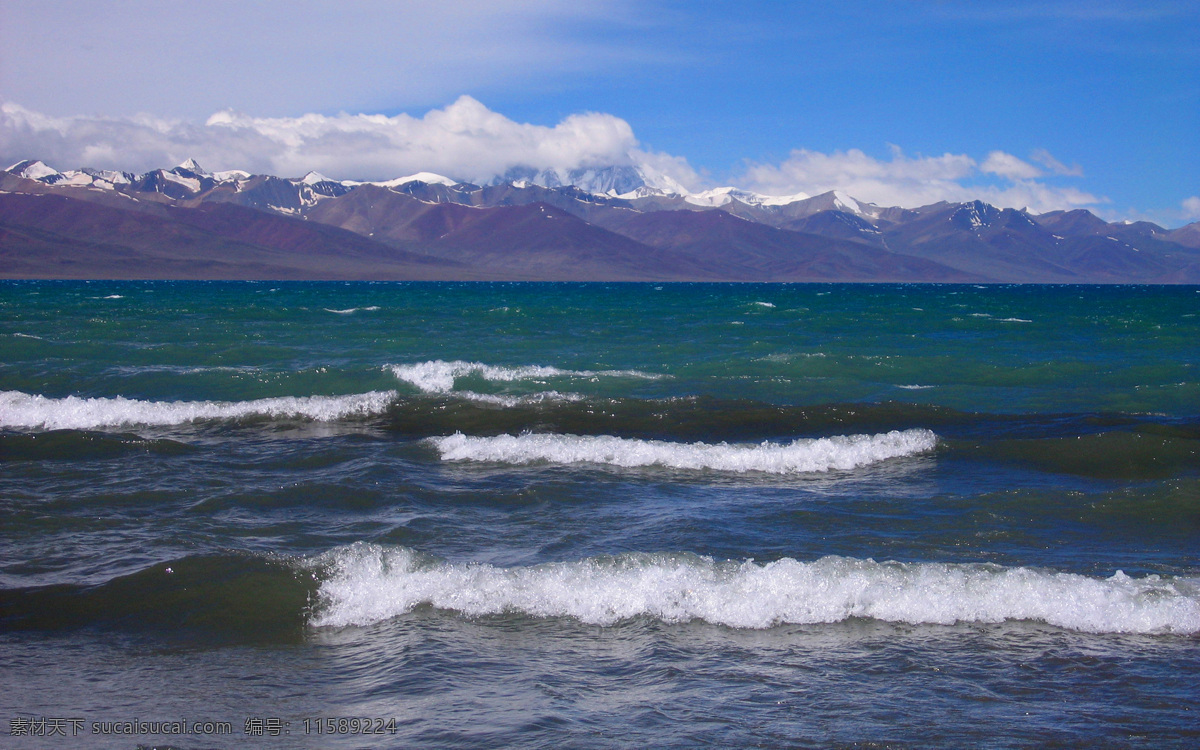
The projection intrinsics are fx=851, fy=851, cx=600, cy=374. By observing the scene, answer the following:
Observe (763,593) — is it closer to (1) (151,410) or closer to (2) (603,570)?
(2) (603,570)

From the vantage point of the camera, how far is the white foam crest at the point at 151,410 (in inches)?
684

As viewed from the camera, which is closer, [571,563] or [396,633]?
[396,633]

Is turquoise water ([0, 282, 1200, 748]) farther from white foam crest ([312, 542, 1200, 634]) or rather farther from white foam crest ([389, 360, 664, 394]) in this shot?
white foam crest ([389, 360, 664, 394])

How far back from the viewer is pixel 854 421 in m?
17.4

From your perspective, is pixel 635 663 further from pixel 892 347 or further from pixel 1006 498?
pixel 892 347

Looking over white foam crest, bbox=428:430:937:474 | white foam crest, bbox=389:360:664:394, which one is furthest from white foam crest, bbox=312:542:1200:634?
white foam crest, bbox=389:360:664:394

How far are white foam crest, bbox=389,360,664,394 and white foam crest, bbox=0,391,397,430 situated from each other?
4.37 metres

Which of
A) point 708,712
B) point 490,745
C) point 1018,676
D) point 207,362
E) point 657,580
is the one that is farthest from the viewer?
point 207,362

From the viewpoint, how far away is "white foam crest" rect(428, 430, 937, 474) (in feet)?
44.7

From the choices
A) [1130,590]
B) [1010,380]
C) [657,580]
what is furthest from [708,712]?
[1010,380]

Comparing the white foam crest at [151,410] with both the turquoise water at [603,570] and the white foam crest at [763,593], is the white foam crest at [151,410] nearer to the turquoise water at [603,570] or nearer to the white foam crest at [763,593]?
the turquoise water at [603,570]

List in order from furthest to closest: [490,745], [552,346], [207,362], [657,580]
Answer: [552,346] < [207,362] < [657,580] < [490,745]

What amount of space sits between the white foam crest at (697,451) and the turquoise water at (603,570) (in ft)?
0.22

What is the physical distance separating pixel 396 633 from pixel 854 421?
40.3 feet
